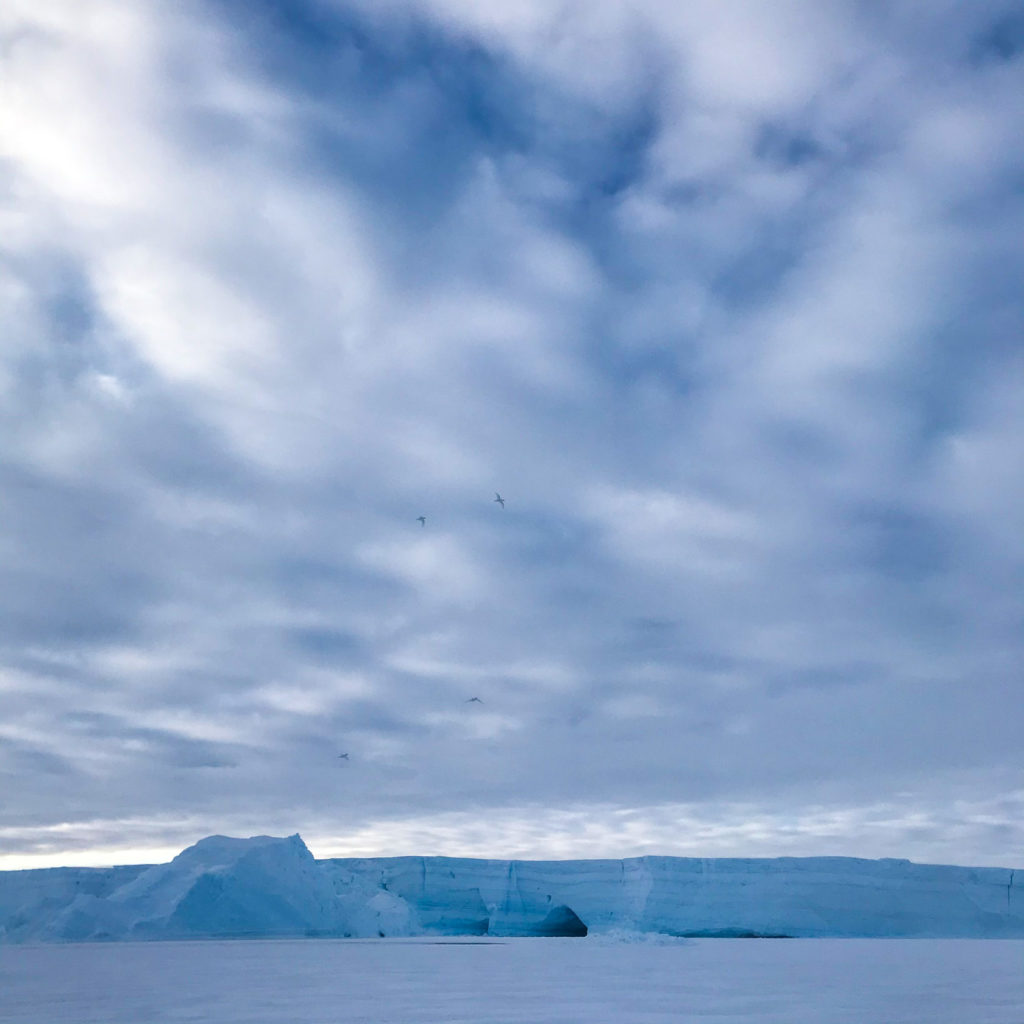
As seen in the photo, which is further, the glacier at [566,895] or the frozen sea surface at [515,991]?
the glacier at [566,895]

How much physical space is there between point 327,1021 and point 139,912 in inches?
1108

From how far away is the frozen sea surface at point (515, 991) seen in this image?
9.84m

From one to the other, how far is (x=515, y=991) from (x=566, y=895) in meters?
34.9

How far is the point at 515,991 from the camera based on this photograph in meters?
13.1

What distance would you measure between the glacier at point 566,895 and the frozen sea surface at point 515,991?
1528cm

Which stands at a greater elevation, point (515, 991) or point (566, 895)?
point (566, 895)

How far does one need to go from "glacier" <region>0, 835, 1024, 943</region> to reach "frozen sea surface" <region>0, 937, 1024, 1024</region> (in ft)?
50.1

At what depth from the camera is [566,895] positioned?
152 ft

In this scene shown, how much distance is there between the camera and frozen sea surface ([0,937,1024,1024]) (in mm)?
9836

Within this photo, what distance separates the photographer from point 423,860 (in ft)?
157

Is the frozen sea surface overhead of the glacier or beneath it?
beneath

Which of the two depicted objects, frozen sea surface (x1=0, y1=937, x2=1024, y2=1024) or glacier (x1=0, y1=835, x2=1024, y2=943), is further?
glacier (x1=0, y1=835, x2=1024, y2=943)

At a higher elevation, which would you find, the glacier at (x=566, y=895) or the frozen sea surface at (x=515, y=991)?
the glacier at (x=566, y=895)

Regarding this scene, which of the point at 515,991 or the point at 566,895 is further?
the point at 566,895
